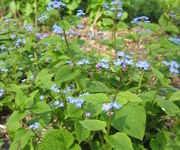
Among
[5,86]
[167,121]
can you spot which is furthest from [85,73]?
[167,121]

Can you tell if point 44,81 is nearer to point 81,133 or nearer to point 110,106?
point 81,133

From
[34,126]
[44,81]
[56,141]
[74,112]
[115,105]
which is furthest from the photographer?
[44,81]

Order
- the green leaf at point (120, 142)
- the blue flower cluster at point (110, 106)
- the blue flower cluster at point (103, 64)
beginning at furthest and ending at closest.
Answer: the blue flower cluster at point (103, 64) < the green leaf at point (120, 142) < the blue flower cluster at point (110, 106)

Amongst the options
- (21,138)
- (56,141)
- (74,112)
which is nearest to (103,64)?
(74,112)

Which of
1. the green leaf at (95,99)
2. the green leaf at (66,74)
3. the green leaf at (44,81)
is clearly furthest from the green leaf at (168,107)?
the green leaf at (44,81)

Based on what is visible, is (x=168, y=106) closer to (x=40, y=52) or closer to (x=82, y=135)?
(x=82, y=135)

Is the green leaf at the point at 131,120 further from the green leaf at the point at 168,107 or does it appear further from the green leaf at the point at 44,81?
the green leaf at the point at 44,81
